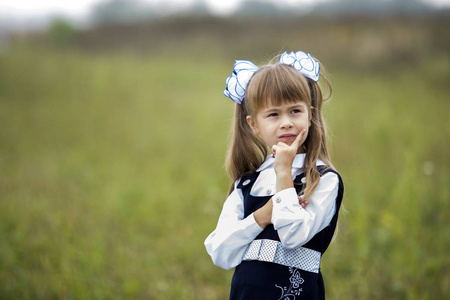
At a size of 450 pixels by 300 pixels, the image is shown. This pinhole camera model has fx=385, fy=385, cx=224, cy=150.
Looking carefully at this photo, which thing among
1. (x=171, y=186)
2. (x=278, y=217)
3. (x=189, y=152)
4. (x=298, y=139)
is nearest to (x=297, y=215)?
(x=278, y=217)

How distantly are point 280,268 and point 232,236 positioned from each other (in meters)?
0.22

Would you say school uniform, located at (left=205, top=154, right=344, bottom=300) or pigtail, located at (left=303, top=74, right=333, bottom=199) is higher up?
pigtail, located at (left=303, top=74, right=333, bottom=199)

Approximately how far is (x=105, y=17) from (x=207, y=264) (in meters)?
19.4

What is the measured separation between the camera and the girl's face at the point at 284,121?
1520 millimetres

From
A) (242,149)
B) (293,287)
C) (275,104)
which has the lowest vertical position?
(293,287)

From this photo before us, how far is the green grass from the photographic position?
3.24m

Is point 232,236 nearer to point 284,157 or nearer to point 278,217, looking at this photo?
point 278,217

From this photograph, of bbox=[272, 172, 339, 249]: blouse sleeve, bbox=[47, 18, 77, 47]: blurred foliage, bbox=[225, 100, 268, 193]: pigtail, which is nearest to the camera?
bbox=[272, 172, 339, 249]: blouse sleeve

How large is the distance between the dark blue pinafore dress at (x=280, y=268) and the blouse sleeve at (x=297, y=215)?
0.30ft

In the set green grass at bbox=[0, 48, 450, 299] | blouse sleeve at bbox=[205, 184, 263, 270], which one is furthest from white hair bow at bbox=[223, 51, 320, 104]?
green grass at bbox=[0, 48, 450, 299]

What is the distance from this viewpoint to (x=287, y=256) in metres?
1.51

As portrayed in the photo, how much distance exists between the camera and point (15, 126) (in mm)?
8477

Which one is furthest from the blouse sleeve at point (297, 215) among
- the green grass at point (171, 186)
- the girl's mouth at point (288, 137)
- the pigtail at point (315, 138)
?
the green grass at point (171, 186)

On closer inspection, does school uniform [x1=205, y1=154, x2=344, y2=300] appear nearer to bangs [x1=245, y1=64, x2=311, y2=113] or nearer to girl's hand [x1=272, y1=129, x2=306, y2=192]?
girl's hand [x1=272, y1=129, x2=306, y2=192]
